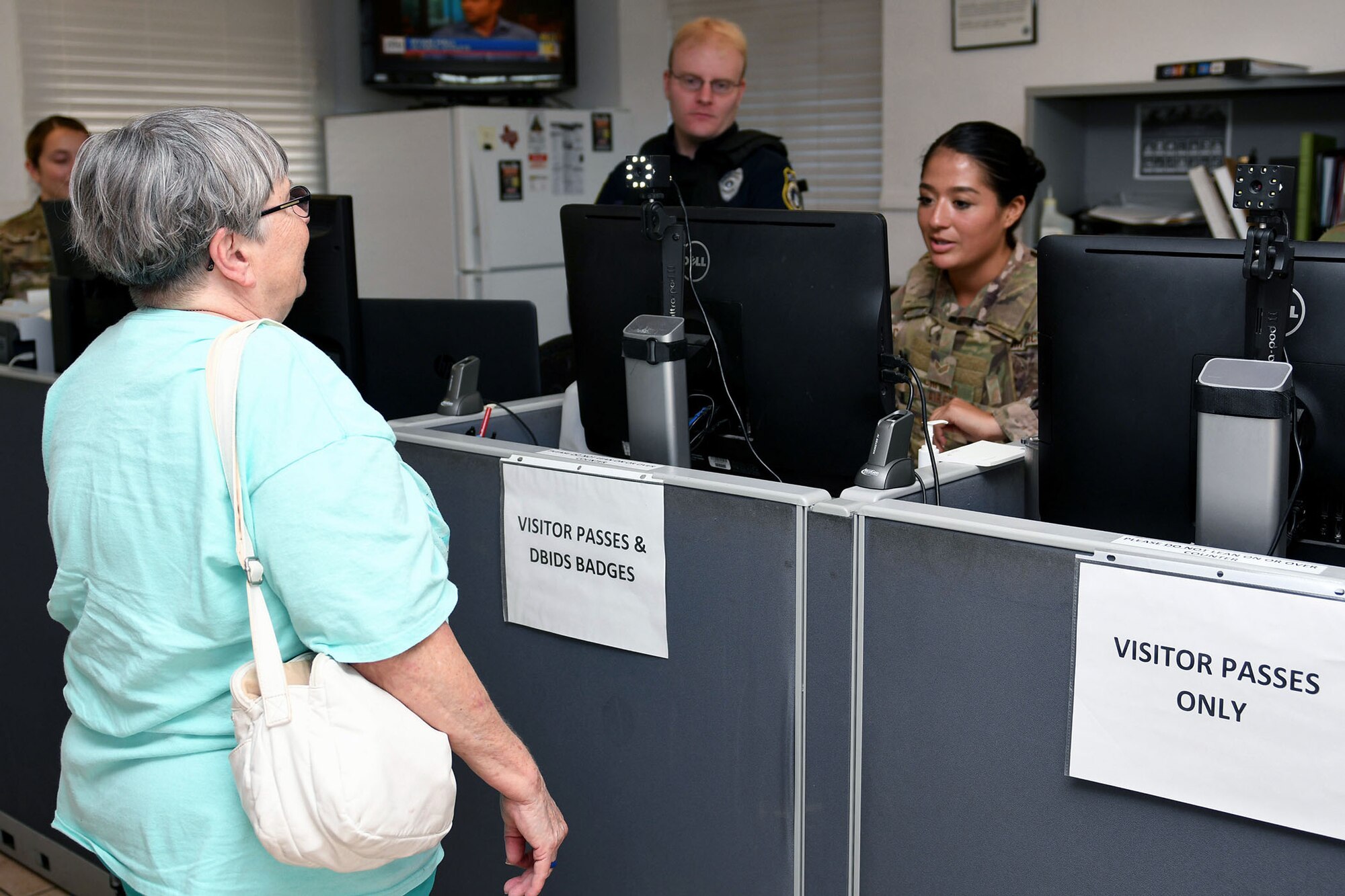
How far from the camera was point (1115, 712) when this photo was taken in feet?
3.63

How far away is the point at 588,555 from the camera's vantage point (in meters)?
1.47

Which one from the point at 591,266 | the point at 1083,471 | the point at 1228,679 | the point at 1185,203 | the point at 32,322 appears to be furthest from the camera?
the point at 1185,203

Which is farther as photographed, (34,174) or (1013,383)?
(34,174)

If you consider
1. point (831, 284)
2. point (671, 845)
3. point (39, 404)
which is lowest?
point (671, 845)

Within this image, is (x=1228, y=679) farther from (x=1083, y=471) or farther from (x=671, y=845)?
(x=671, y=845)

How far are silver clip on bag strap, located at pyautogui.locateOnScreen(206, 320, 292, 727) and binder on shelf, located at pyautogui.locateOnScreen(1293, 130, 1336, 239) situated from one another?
304cm

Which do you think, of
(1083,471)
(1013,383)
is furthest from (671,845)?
(1013,383)

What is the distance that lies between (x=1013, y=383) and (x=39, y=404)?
1634 millimetres

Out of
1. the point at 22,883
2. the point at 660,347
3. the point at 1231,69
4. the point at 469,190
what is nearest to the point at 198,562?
the point at 660,347

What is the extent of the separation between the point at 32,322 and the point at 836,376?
176 centimetres

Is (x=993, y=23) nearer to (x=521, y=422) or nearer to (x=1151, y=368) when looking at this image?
(x=521, y=422)

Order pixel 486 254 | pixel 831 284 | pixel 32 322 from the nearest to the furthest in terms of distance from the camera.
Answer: pixel 831 284, pixel 32 322, pixel 486 254

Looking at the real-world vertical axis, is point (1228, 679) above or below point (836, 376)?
below

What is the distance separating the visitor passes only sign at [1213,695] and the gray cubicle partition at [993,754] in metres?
0.02
